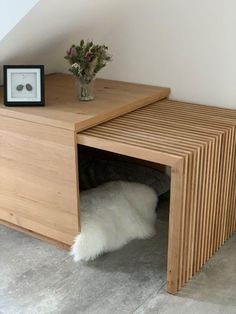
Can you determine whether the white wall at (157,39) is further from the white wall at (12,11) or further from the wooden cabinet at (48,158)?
the wooden cabinet at (48,158)

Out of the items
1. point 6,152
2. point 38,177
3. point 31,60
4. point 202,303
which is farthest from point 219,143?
point 31,60

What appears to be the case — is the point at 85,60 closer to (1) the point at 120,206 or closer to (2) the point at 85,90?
(2) the point at 85,90

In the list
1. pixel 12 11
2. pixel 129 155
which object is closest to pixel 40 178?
pixel 129 155

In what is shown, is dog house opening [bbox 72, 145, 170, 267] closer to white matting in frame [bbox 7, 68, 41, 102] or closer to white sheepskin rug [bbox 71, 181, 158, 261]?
white sheepskin rug [bbox 71, 181, 158, 261]

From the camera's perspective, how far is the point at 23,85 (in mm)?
2051

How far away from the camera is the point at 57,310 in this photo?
171cm

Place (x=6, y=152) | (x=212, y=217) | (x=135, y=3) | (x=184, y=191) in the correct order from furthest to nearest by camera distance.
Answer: (x=135, y=3), (x=6, y=152), (x=212, y=217), (x=184, y=191)

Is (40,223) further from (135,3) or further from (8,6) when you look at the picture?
(135,3)

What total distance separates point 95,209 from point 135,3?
0.95 metres

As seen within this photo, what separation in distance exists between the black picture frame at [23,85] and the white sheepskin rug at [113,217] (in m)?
0.47

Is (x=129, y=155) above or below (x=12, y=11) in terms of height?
below

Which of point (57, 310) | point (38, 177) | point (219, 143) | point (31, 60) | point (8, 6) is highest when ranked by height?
point (8, 6)

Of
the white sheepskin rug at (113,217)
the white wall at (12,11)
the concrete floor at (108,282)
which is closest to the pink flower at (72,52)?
the white wall at (12,11)

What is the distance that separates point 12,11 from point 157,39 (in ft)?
2.38
